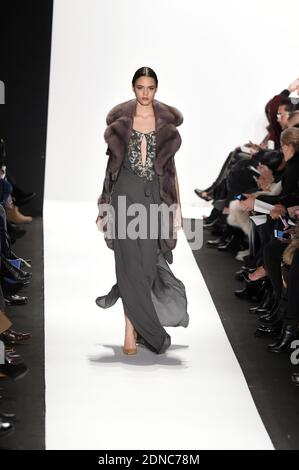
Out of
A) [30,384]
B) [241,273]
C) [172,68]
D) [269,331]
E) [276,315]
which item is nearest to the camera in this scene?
[30,384]

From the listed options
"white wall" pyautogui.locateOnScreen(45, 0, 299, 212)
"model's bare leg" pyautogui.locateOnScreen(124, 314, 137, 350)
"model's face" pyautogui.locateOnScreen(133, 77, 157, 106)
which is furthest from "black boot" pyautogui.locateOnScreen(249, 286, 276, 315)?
"white wall" pyautogui.locateOnScreen(45, 0, 299, 212)

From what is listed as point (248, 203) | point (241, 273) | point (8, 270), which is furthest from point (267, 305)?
point (8, 270)

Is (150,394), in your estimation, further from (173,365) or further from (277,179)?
(277,179)

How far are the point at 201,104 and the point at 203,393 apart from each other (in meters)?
5.55

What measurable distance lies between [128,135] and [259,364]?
4.10ft

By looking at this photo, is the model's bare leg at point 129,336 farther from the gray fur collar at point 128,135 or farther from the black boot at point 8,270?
the black boot at point 8,270

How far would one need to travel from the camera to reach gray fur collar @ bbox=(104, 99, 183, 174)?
5441 mm

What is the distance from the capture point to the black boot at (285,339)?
5625 mm

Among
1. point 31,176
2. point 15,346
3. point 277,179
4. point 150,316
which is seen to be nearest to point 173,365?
point 150,316

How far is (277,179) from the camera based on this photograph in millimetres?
7203

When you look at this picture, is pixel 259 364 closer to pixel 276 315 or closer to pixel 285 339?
pixel 285 339

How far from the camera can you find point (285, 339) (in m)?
5.65

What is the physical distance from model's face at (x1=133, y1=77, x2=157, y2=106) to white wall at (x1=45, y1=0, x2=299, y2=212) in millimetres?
4629

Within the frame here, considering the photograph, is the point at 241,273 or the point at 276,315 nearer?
the point at 276,315
